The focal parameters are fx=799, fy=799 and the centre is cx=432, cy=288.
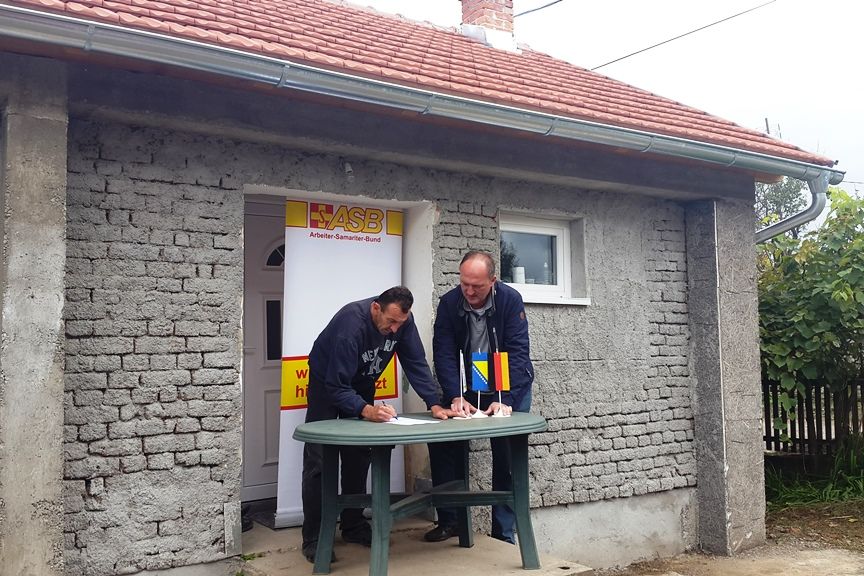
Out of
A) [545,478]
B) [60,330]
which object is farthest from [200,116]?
[545,478]

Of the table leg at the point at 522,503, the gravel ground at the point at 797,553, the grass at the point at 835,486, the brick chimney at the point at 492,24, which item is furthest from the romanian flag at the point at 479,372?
the grass at the point at 835,486

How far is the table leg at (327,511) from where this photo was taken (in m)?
4.61

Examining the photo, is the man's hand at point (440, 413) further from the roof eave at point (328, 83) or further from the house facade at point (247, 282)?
the roof eave at point (328, 83)

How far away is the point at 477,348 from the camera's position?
5.45m

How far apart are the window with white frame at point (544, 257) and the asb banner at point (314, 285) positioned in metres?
1.18

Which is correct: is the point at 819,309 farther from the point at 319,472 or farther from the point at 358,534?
the point at 319,472

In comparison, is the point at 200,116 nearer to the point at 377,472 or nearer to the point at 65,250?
the point at 65,250

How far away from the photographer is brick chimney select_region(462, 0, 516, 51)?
8930mm

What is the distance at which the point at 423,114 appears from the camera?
17.2 ft

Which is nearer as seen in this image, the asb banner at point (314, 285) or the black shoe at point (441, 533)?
the black shoe at point (441, 533)

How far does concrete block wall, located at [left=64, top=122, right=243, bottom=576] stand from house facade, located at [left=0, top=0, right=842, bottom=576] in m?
0.01

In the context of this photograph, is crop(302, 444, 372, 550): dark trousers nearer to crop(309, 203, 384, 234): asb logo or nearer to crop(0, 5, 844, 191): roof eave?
crop(309, 203, 384, 234): asb logo

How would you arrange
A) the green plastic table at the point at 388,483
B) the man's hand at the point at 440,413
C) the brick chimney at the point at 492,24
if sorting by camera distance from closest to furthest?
1. the green plastic table at the point at 388,483
2. the man's hand at the point at 440,413
3. the brick chimney at the point at 492,24

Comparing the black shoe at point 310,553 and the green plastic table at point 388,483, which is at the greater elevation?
the green plastic table at point 388,483
